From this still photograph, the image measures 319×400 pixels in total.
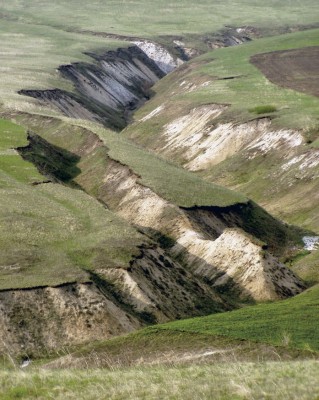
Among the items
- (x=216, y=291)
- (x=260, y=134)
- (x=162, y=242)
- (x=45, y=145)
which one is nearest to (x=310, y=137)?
(x=260, y=134)

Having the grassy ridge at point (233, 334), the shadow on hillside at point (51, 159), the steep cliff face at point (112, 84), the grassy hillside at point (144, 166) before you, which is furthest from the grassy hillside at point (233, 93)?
the grassy ridge at point (233, 334)

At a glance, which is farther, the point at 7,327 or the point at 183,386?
the point at 7,327

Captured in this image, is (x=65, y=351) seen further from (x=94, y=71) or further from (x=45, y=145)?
(x=94, y=71)

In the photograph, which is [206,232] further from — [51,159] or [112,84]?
[112,84]

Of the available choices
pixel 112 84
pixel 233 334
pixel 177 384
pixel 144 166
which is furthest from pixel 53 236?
pixel 112 84

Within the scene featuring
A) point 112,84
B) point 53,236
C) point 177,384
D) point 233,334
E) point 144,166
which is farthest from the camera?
point 112,84

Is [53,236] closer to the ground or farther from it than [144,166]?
farther from it

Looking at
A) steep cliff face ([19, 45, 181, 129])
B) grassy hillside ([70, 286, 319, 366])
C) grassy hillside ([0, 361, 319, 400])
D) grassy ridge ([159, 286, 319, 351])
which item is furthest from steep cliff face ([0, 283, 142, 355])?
steep cliff face ([19, 45, 181, 129])
